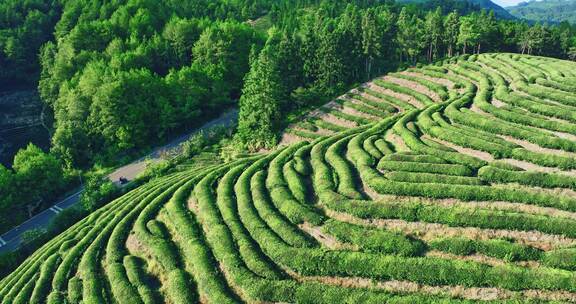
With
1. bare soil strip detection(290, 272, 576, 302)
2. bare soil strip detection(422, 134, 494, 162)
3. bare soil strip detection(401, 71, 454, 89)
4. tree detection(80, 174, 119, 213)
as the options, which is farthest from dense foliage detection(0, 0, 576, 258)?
bare soil strip detection(290, 272, 576, 302)

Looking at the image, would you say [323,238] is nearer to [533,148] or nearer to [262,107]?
[533,148]

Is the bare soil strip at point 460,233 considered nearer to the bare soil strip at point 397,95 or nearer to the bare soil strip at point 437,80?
the bare soil strip at point 397,95

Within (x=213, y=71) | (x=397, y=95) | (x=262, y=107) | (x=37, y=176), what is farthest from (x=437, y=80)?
(x=37, y=176)

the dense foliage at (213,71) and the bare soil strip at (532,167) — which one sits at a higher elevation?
the dense foliage at (213,71)

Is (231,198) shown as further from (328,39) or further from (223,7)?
(223,7)

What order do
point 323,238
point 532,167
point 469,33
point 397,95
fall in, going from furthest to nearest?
point 469,33, point 397,95, point 532,167, point 323,238

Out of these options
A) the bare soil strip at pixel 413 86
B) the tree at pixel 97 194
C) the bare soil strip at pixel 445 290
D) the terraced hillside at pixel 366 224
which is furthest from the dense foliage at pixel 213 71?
the bare soil strip at pixel 445 290
